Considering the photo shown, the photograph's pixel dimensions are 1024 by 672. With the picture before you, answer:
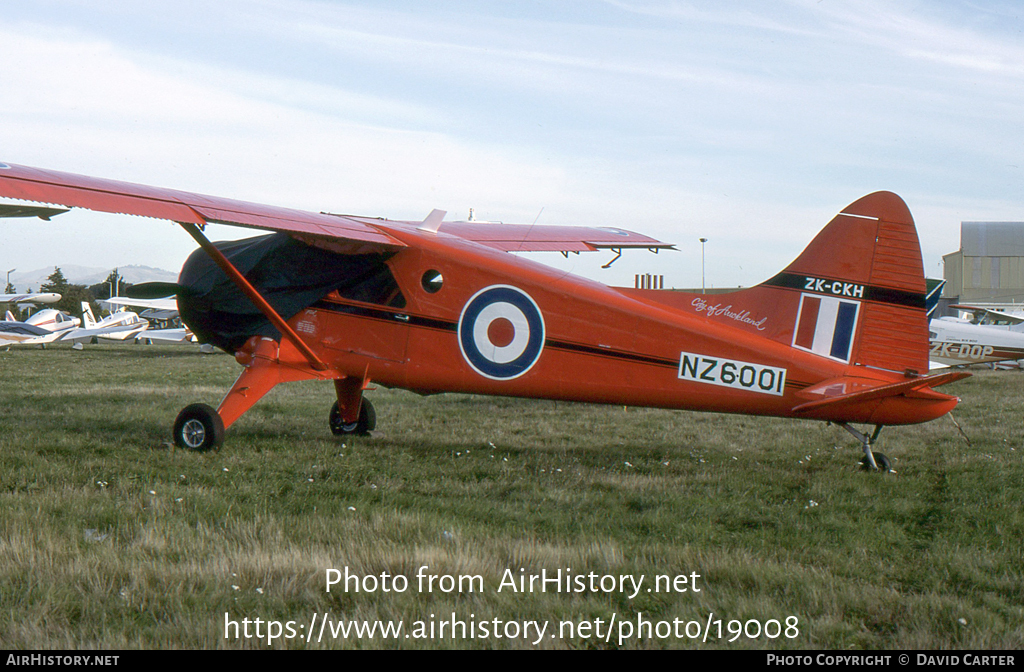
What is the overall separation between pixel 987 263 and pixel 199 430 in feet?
190

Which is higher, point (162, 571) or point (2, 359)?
point (162, 571)

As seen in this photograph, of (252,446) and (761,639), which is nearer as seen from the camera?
(761,639)

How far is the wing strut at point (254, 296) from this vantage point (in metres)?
6.62

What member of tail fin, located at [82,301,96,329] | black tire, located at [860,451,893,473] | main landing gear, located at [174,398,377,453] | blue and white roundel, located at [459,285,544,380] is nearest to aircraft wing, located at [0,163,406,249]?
blue and white roundel, located at [459,285,544,380]

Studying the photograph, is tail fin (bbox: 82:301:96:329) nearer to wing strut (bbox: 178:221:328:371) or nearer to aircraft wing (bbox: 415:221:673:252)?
aircraft wing (bbox: 415:221:673:252)

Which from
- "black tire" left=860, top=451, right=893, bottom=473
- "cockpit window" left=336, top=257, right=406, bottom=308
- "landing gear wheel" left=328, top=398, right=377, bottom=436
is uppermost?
"cockpit window" left=336, top=257, right=406, bottom=308

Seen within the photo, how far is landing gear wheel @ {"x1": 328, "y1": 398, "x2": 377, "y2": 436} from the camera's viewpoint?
827 cm

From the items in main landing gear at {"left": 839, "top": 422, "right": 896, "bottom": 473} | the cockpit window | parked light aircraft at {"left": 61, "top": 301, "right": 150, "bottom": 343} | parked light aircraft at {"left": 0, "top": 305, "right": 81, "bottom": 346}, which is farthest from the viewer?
parked light aircraft at {"left": 61, "top": 301, "right": 150, "bottom": 343}

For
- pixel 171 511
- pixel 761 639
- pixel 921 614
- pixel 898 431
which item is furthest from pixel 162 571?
pixel 898 431

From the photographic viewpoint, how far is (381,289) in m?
7.21

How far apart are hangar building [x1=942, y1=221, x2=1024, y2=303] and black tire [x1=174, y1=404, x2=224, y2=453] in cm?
5385

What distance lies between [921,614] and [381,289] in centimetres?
522
